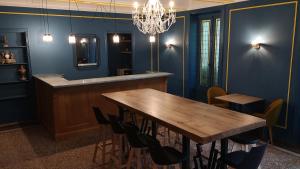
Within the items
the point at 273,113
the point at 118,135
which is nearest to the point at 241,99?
the point at 273,113

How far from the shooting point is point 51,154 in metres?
3.63

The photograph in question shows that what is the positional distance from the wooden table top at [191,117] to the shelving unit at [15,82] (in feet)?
8.86

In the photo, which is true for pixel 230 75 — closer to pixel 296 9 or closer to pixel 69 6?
pixel 296 9

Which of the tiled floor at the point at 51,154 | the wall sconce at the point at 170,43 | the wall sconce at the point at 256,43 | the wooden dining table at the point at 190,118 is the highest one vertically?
the wall sconce at the point at 170,43

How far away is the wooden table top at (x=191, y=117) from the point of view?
1987 millimetres

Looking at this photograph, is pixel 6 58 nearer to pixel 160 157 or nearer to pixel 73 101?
pixel 73 101

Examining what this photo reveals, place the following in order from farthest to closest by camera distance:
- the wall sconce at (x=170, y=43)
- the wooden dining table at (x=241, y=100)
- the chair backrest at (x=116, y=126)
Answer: the wall sconce at (x=170, y=43) < the wooden dining table at (x=241, y=100) < the chair backrest at (x=116, y=126)

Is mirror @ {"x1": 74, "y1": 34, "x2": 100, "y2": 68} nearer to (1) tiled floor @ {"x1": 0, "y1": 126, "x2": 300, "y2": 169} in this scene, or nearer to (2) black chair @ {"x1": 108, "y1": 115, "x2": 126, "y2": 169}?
(1) tiled floor @ {"x1": 0, "y1": 126, "x2": 300, "y2": 169}

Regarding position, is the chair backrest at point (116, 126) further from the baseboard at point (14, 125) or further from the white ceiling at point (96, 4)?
the white ceiling at point (96, 4)

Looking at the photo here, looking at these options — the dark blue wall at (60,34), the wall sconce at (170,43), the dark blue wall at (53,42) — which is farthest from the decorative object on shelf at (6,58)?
the wall sconce at (170,43)

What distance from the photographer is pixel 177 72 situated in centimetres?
649

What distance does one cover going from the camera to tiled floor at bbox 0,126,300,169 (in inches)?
130

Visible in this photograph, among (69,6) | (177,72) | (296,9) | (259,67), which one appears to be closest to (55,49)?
(69,6)

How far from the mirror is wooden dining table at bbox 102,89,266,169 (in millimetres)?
2935
